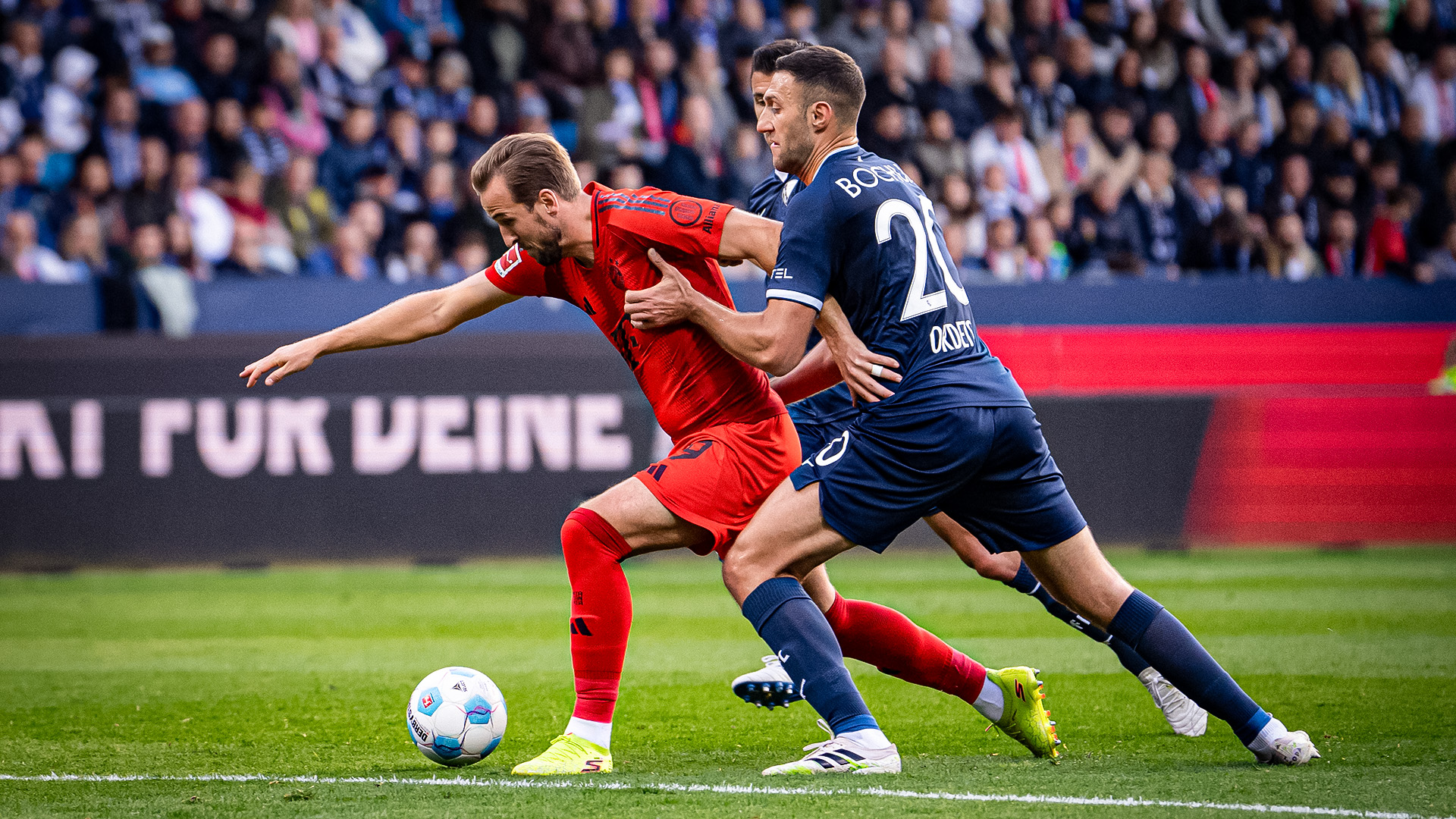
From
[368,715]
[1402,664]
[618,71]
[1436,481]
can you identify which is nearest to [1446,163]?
[1436,481]

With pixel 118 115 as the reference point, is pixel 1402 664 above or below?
below

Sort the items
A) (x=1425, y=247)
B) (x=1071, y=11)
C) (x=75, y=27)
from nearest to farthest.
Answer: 1. (x=75, y=27)
2. (x=1425, y=247)
3. (x=1071, y=11)

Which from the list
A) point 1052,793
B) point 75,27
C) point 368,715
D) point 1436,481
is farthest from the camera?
point 75,27

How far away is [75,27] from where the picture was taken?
13508mm

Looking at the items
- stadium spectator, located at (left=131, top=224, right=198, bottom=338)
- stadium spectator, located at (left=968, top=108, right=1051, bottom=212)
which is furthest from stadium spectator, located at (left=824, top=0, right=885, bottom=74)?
stadium spectator, located at (left=131, top=224, right=198, bottom=338)

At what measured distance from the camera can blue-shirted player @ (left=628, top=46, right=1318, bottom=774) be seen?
4.36m

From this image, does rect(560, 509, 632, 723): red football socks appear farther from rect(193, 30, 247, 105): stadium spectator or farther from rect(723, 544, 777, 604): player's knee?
rect(193, 30, 247, 105): stadium spectator

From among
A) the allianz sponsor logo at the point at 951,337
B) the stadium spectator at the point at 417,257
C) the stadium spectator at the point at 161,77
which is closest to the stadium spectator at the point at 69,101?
the stadium spectator at the point at 161,77

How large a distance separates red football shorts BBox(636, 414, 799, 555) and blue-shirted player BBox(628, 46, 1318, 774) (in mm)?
224

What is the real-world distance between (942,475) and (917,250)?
2.17ft

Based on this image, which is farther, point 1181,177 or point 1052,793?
point 1181,177

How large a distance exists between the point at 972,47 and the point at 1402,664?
1028cm

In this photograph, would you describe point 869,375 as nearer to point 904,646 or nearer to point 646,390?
point 646,390

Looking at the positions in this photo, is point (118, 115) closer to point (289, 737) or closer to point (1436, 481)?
point (289, 737)
